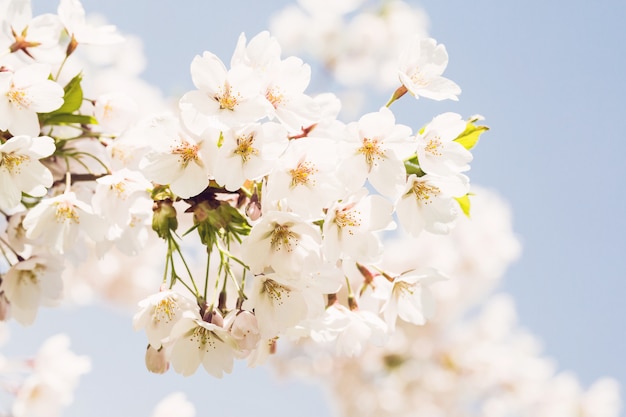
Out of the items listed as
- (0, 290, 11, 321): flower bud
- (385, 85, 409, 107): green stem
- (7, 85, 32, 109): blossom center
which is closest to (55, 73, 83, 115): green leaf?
(7, 85, 32, 109): blossom center

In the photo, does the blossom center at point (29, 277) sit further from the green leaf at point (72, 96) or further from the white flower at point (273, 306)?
the white flower at point (273, 306)

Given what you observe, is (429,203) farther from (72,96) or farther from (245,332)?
(72,96)

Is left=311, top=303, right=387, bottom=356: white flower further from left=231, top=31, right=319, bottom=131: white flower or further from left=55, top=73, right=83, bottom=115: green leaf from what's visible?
left=55, top=73, right=83, bottom=115: green leaf

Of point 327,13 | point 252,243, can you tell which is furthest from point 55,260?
point 327,13

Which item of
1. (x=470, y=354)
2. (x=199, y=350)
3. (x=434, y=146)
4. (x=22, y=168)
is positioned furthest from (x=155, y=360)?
(x=470, y=354)

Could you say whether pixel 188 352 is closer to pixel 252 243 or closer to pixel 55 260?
pixel 252 243

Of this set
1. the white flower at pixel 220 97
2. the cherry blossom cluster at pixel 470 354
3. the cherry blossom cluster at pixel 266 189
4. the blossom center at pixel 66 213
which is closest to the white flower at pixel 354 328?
the cherry blossom cluster at pixel 266 189
